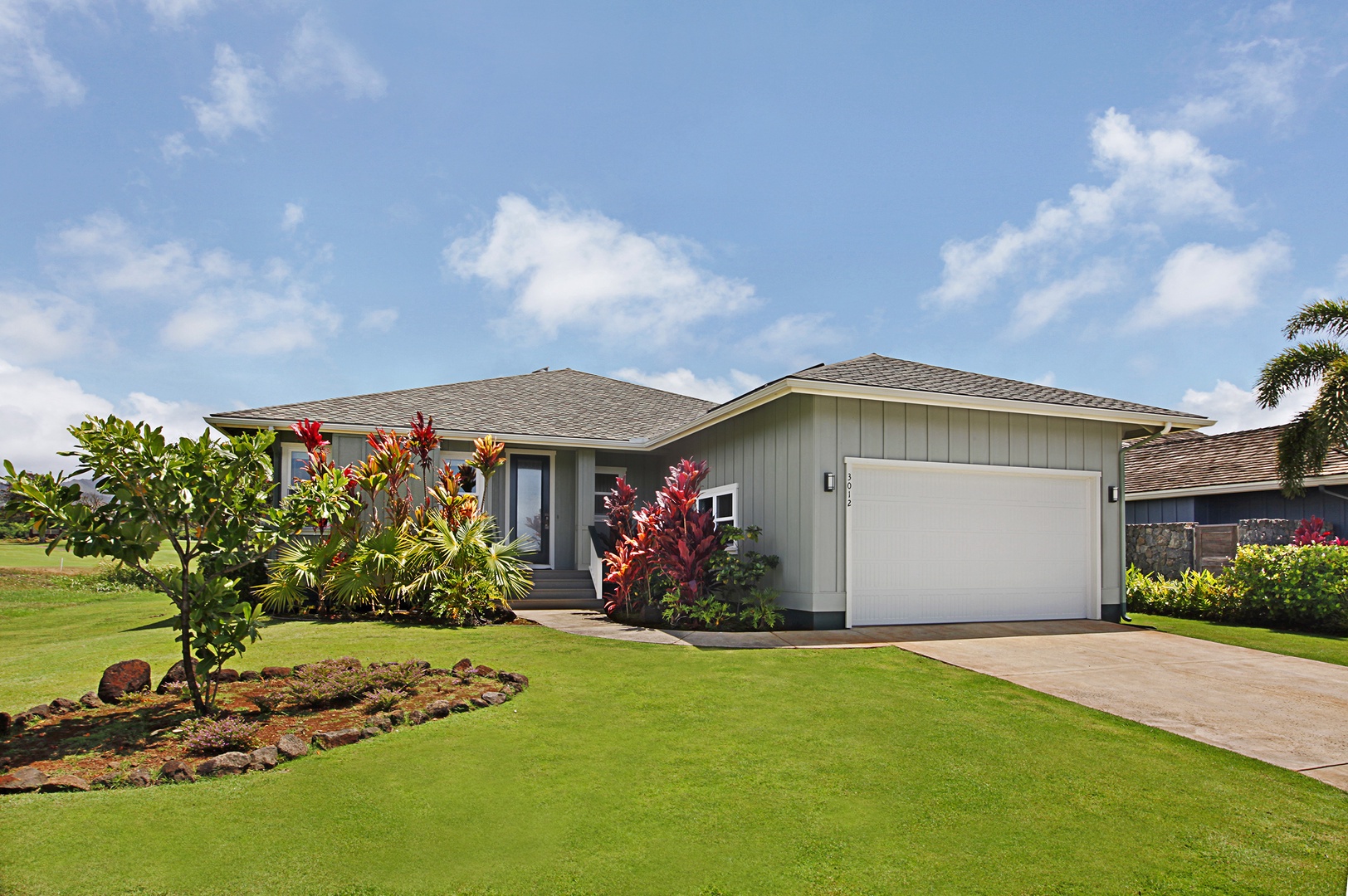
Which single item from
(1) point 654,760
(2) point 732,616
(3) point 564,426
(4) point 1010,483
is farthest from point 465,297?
(1) point 654,760

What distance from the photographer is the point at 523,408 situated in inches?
623

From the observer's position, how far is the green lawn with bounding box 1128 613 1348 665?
848 centimetres

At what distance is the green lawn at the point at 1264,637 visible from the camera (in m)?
8.48

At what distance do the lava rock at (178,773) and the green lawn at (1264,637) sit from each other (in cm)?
1021

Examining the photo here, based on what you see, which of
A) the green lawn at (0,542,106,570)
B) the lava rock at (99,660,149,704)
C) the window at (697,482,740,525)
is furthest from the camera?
the green lawn at (0,542,106,570)

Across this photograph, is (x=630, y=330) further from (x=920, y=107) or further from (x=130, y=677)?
(x=130, y=677)

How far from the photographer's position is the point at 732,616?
9.98 meters

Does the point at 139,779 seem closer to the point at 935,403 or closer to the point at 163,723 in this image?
the point at 163,723

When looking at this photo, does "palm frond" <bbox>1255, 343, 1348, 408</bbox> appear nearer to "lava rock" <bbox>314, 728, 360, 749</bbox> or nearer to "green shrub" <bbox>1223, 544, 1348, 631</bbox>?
"green shrub" <bbox>1223, 544, 1348, 631</bbox>

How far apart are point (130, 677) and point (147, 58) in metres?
9.24

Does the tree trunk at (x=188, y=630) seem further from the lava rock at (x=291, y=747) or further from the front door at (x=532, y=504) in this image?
the front door at (x=532, y=504)

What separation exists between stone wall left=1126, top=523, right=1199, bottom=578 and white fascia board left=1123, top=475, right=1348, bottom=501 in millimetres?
1119

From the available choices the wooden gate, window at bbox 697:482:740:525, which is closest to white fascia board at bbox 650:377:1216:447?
window at bbox 697:482:740:525

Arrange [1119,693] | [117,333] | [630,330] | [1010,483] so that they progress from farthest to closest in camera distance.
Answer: [630,330] → [117,333] → [1010,483] → [1119,693]
